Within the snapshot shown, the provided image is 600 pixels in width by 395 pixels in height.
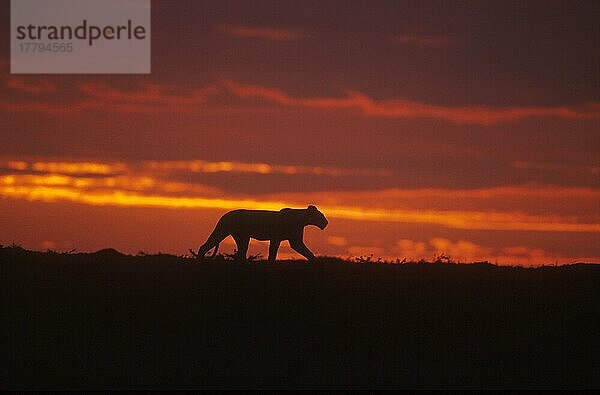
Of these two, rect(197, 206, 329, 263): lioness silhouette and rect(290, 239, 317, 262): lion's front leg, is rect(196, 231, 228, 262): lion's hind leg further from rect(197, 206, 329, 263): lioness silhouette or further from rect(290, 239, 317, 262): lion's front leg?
rect(290, 239, 317, 262): lion's front leg

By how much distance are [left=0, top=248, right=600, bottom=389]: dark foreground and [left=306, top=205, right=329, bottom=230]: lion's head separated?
1.65 m

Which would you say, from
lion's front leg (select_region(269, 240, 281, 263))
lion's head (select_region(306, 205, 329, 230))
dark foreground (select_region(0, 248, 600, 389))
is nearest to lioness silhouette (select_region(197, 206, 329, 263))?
lion's front leg (select_region(269, 240, 281, 263))

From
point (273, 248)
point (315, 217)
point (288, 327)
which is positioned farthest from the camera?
point (315, 217)

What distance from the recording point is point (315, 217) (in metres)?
38.1

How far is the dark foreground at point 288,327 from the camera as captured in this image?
3039 centimetres

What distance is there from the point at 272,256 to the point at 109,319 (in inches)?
248

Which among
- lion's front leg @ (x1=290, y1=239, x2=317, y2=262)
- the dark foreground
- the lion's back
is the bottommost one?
the dark foreground

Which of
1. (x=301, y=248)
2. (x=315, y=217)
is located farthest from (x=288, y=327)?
(x=315, y=217)

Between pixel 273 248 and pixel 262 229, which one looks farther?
pixel 273 248

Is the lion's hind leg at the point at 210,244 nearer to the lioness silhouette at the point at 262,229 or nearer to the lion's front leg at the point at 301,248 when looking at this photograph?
the lioness silhouette at the point at 262,229

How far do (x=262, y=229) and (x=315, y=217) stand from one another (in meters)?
1.71

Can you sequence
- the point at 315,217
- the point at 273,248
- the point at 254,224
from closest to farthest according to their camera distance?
the point at 254,224 → the point at 273,248 → the point at 315,217

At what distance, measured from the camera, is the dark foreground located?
99.7 ft

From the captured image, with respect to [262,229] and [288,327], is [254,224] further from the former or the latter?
[288,327]
